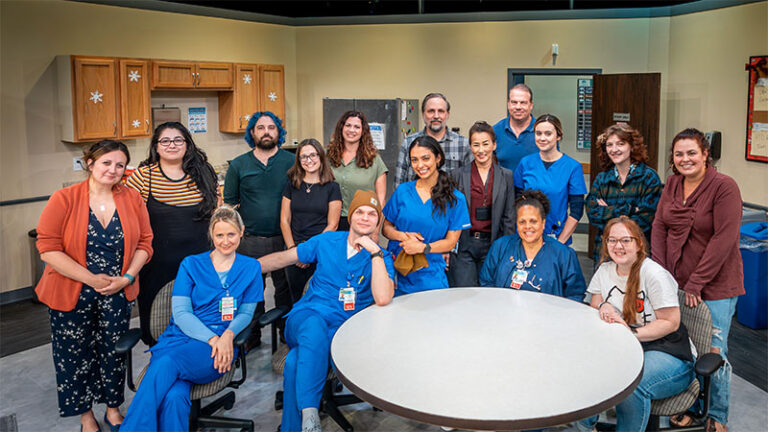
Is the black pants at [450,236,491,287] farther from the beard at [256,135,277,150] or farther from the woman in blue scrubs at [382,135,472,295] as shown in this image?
the beard at [256,135,277,150]

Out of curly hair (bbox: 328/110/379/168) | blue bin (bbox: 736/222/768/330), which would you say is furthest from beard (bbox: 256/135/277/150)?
blue bin (bbox: 736/222/768/330)

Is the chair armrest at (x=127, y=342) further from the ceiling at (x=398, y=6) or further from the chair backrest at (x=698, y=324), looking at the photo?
the ceiling at (x=398, y=6)

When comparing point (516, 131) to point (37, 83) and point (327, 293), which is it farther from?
point (37, 83)

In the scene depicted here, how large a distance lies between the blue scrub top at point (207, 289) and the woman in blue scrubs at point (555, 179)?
1.73 metres

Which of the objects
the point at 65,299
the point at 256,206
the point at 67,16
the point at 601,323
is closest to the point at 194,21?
the point at 67,16

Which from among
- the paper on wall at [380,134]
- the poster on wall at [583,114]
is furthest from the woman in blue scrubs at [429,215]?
the poster on wall at [583,114]

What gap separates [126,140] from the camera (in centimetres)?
611

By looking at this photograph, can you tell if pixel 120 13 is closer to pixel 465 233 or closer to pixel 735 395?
pixel 465 233

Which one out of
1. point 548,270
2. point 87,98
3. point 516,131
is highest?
point 87,98

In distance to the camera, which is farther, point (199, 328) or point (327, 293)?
point (327, 293)

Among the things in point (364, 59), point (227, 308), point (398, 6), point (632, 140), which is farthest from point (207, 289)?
point (398, 6)

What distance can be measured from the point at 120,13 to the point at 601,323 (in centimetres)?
525

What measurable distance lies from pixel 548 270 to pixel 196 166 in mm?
1963

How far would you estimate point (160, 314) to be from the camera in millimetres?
3125
